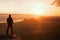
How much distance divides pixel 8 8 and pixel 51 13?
0.58 meters

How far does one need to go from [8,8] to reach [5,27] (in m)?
0.25

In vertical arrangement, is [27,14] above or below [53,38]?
above

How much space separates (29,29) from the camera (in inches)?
86.2

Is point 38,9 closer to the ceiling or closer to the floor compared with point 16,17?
closer to the ceiling

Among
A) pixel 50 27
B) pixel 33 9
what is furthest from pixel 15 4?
pixel 50 27

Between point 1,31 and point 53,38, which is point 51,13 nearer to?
point 53,38

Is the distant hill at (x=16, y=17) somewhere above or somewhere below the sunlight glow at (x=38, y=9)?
below

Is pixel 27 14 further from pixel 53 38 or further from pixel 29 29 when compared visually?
pixel 53 38

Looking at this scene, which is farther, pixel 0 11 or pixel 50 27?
pixel 50 27

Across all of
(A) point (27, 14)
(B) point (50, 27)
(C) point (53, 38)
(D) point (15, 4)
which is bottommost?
(C) point (53, 38)

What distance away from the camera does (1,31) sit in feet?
6.95

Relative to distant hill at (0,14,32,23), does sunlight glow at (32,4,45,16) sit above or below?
above

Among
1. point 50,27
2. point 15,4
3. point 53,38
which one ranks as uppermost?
point 15,4

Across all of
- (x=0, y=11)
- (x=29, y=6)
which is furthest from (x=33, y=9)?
(x=0, y=11)
